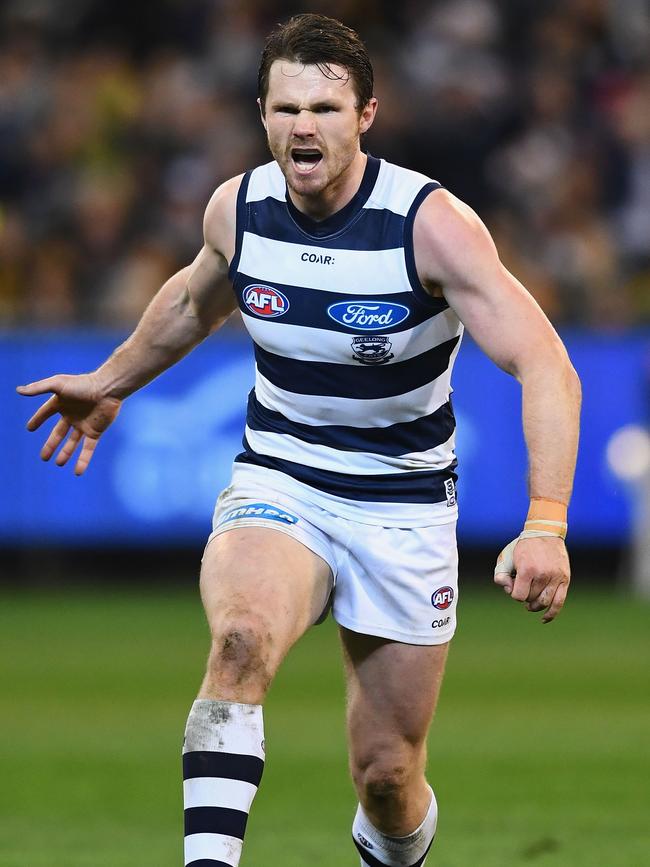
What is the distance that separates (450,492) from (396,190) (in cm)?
99

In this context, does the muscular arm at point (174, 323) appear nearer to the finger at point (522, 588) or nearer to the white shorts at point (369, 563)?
the white shorts at point (369, 563)

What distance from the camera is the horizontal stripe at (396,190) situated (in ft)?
16.8

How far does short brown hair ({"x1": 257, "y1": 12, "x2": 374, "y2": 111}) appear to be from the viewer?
500 centimetres

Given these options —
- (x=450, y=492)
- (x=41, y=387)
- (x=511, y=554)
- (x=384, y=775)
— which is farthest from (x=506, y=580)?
(x=41, y=387)

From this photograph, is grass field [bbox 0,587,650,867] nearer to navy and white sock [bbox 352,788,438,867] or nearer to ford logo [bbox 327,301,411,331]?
navy and white sock [bbox 352,788,438,867]

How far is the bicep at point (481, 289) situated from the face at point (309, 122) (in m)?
0.32

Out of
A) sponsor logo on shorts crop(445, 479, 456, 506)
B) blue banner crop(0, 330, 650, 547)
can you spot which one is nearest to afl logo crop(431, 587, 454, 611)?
sponsor logo on shorts crop(445, 479, 456, 506)

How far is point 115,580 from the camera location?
48.3ft

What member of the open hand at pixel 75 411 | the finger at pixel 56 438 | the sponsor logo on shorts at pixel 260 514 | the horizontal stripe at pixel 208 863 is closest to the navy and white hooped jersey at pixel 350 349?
the sponsor logo on shorts at pixel 260 514

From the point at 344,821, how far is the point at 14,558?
767 cm

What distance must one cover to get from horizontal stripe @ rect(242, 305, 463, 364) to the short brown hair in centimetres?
65

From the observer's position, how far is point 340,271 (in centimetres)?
510

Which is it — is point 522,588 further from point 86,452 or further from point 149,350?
point 86,452

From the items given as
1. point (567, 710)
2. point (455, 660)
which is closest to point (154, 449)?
point (455, 660)
